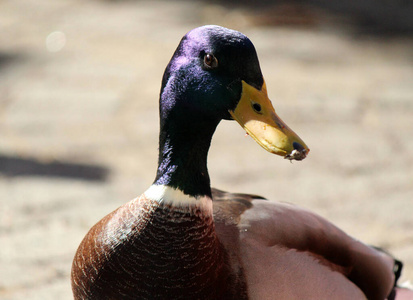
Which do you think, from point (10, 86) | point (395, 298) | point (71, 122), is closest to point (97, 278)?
point (395, 298)

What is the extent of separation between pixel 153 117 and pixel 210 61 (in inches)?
105

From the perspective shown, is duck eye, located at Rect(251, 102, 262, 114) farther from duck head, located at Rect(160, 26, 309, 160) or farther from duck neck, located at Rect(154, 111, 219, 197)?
duck neck, located at Rect(154, 111, 219, 197)

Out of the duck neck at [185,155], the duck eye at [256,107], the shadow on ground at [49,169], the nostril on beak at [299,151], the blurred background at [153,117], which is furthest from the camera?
the shadow on ground at [49,169]

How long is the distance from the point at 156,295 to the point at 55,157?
7.30ft

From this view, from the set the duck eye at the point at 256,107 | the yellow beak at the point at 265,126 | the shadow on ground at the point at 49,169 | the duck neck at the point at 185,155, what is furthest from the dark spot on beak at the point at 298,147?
the shadow on ground at the point at 49,169

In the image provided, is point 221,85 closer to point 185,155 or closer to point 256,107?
point 256,107

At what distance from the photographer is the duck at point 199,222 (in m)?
1.57

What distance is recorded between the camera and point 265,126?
1.52m

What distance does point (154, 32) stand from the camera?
5727 millimetres

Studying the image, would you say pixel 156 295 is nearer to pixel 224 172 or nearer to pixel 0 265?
pixel 0 265

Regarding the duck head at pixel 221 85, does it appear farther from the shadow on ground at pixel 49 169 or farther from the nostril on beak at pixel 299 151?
the shadow on ground at pixel 49 169

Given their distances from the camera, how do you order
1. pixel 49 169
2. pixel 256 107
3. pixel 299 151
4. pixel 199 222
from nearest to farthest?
1. pixel 299 151
2. pixel 256 107
3. pixel 199 222
4. pixel 49 169

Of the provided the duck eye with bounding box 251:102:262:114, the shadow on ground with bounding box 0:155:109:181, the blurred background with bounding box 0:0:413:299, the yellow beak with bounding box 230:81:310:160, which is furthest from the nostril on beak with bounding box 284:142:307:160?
the shadow on ground with bounding box 0:155:109:181

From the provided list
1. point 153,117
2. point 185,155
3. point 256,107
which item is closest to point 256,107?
point 256,107
